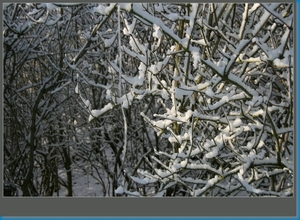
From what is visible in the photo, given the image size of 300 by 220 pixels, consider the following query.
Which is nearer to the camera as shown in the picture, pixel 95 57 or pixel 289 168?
pixel 289 168

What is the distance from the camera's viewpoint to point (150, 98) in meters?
4.71

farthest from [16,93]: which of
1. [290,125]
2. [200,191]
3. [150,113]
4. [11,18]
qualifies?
[290,125]

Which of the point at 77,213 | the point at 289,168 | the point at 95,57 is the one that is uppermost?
the point at 95,57

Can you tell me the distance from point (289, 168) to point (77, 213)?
57.0 inches

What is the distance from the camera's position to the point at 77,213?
9.24 feet

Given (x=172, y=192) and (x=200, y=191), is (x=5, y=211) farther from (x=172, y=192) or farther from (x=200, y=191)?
(x=172, y=192)

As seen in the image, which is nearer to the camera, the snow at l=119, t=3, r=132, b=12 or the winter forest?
the snow at l=119, t=3, r=132, b=12

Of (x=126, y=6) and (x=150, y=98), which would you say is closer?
(x=126, y=6)

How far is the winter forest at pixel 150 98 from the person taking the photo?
2.72 m

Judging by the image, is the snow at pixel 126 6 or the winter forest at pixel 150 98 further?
the winter forest at pixel 150 98

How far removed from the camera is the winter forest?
2.72 meters

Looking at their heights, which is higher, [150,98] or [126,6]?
[126,6]

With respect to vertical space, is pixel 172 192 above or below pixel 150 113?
below

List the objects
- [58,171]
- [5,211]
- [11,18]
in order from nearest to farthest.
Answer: [5,211], [11,18], [58,171]
